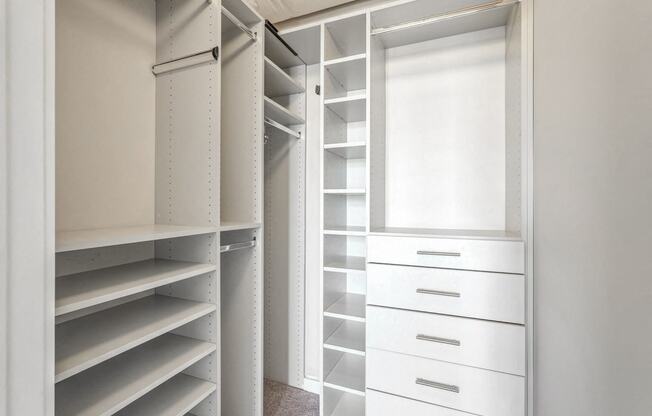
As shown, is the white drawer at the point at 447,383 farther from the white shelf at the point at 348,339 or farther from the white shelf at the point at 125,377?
the white shelf at the point at 125,377

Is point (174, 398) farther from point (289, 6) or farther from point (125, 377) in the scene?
point (289, 6)

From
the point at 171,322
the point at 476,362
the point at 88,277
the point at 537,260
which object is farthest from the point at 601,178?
the point at 88,277

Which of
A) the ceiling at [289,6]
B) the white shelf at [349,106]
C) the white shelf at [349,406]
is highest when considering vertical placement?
the ceiling at [289,6]

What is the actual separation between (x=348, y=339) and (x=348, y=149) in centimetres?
112

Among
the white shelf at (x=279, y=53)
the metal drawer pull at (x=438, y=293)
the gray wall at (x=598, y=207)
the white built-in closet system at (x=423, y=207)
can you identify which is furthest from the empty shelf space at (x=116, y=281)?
the white shelf at (x=279, y=53)

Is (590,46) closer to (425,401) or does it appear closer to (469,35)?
(469,35)

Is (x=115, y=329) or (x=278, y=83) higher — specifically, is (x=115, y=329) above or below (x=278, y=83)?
below

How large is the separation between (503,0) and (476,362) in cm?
169

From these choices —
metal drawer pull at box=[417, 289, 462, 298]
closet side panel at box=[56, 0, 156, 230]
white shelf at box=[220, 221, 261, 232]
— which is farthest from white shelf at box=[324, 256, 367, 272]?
closet side panel at box=[56, 0, 156, 230]

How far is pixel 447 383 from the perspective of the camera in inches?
53.4

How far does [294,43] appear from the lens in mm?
1877

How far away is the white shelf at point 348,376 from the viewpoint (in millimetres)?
1601

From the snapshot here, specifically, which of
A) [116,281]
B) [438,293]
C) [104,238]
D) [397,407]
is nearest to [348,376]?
[397,407]

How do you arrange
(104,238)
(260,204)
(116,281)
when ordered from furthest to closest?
(260,204) → (116,281) → (104,238)
